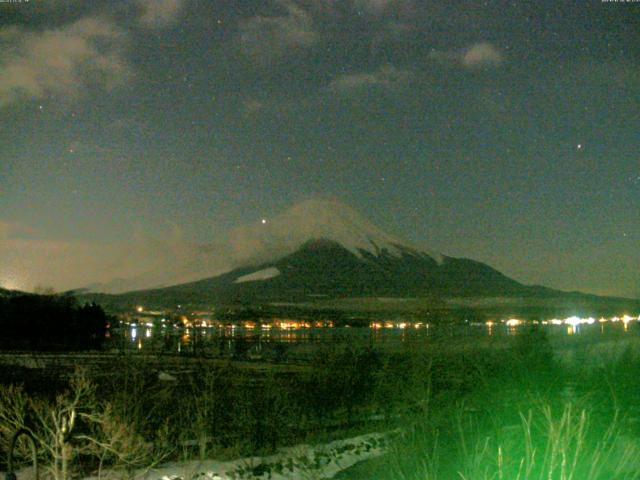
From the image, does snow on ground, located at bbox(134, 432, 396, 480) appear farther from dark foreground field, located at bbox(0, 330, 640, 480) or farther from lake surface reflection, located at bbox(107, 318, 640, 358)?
lake surface reflection, located at bbox(107, 318, 640, 358)

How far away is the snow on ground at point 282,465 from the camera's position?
11867mm

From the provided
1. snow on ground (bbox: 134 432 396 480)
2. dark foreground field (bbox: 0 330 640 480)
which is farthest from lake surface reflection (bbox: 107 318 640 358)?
snow on ground (bbox: 134 432 396 480)

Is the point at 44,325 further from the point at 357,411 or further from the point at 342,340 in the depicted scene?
the point at 357,411

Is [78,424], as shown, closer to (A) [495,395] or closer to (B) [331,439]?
(B) [331,439]

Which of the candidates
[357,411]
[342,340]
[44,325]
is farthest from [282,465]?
[44,325]

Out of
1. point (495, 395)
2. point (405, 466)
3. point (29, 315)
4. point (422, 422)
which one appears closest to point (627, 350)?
point (495, 395)

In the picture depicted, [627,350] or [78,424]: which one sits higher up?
[627,350]

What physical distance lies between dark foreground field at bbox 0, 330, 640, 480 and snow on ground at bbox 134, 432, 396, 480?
0.26 m

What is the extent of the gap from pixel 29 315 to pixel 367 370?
5796 cm

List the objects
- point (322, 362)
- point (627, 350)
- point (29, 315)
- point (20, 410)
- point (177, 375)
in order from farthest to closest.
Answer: point (29, 315) → point (177, 375) → point (322, 362) → point (627, 350) → point (20, 410)

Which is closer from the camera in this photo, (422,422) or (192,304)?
(422,422)

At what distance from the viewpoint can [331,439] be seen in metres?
16.6

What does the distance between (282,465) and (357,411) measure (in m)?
7.82

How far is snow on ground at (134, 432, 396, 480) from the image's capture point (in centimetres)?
1187
